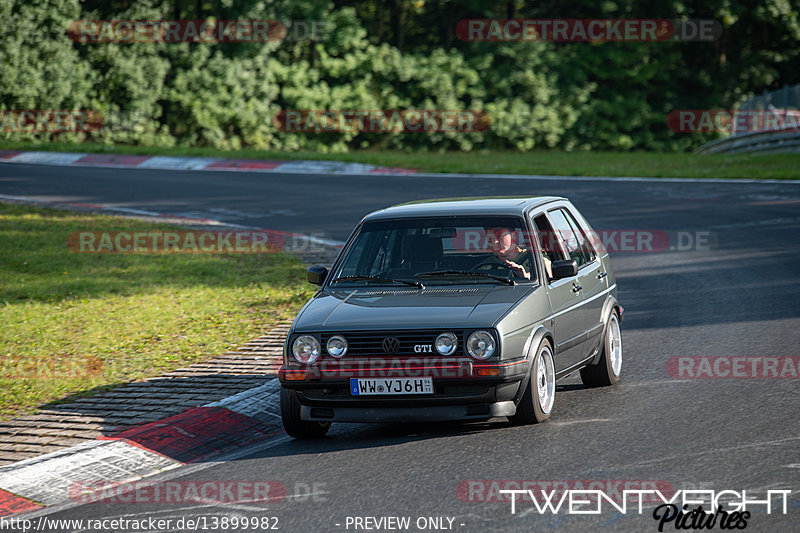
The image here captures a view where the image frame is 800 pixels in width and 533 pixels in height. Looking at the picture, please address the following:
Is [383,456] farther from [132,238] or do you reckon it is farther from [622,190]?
[622,190]

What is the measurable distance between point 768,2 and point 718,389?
41882 millimetres

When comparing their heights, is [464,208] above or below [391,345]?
above

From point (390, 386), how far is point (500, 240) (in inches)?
64.9

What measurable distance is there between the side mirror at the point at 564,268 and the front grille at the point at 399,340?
1168 mm

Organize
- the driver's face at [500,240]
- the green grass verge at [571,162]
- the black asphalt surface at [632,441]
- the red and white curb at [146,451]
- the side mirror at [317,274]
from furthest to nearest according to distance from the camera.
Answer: the green grass verge at [571,162] → the side mirror at [317,274] → the driver's face at [500,240] → the red and white curb at [146,451] → the black asphalt surface at [632,441]

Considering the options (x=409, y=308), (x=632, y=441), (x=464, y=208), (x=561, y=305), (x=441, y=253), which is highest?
(x=464, y=208)

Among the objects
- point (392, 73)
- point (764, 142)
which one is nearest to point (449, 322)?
point (764, 142)

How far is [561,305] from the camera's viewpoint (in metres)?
7.71

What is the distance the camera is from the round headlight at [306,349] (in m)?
6.89

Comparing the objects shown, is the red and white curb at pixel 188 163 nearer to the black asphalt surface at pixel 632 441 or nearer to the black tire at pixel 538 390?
the black asphalt surface at pixel 632 441

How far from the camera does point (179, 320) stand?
A: 11.2 m

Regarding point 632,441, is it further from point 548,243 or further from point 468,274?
point 548,243

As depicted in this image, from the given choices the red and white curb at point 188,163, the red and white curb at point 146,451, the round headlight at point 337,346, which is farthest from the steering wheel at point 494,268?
the red and white curb at point 188,163

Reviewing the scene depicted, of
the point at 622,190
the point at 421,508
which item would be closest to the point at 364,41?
the point at 622,190
